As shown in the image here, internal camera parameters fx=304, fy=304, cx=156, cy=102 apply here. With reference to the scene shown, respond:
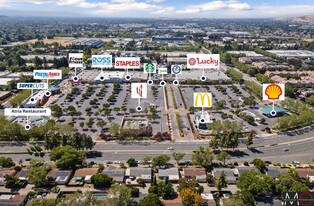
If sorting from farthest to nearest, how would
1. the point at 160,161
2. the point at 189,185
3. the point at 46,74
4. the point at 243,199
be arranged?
the point at 160,161, the point at 189,185, the point at 243,199, the point at 46,74

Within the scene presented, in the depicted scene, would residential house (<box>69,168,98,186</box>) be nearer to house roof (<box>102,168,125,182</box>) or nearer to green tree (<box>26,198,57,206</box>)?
house roof (<box>102,168,125,182</box>)

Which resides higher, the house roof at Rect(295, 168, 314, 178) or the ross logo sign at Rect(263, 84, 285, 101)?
the ross logo sign at Rect(263, 84, 285, 101)

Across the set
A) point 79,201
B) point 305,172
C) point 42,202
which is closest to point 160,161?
point 79,201

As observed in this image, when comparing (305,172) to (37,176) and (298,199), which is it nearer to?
(298,199)

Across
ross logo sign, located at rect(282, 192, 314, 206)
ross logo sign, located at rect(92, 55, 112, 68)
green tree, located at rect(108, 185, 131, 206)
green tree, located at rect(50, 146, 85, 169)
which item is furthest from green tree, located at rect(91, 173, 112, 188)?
ross logo sign, located at rect(282, 192, 314, 206)

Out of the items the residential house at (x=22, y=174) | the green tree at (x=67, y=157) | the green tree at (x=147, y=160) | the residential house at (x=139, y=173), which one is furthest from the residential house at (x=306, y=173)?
the residential house at (x=22, y=174)

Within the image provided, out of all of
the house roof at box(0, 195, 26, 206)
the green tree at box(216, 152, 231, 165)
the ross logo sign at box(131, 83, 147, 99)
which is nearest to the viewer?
the ross logo sign at box(131, 83, 147, 99)

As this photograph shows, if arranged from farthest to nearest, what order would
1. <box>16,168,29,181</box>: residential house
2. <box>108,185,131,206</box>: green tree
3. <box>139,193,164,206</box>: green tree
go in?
<box>16,168,29,181</box>: residential house < <box>139,193,164,206</box>: green tree < <box>108,185,131,206</box>: green tree
